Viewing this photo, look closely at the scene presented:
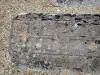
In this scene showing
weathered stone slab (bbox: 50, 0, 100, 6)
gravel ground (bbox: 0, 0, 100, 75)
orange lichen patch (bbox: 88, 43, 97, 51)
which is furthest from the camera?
weathered stone slab (bbox: 50, 0, 100, 6)

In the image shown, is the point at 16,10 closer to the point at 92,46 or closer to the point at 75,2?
the point at 75,2

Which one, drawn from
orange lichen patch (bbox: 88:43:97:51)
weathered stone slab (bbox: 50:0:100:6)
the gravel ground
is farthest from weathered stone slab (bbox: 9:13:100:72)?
weathered stone slab (bbox: 50:0:100:6)

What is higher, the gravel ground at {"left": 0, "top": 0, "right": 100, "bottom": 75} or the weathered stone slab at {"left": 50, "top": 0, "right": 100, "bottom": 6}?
the weathered stone slab at {"left": 50, "top": 0, "right": 100, "bottom": 6}

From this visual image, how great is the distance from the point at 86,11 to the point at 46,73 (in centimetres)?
92

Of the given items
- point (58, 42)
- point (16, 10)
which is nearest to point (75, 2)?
point (16, 10)

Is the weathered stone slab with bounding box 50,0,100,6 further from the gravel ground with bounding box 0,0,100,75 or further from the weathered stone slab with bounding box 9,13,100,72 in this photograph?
the weathered stone slab with bounding box 9,13,100,72

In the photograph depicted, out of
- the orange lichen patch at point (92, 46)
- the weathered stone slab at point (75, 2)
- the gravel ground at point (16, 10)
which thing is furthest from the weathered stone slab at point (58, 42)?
the weathered stone slab at point (75, 2)

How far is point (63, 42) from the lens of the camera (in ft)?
8.61

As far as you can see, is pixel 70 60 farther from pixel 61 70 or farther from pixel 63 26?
pixel 63 26

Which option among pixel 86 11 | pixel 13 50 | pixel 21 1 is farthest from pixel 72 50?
pixel 21 1

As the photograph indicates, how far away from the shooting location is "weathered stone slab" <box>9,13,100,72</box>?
102 inches

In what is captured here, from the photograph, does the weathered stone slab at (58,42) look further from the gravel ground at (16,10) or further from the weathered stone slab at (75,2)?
the weathered stone slab at (75,2)

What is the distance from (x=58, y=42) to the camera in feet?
8.59

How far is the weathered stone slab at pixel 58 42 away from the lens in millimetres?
2598
